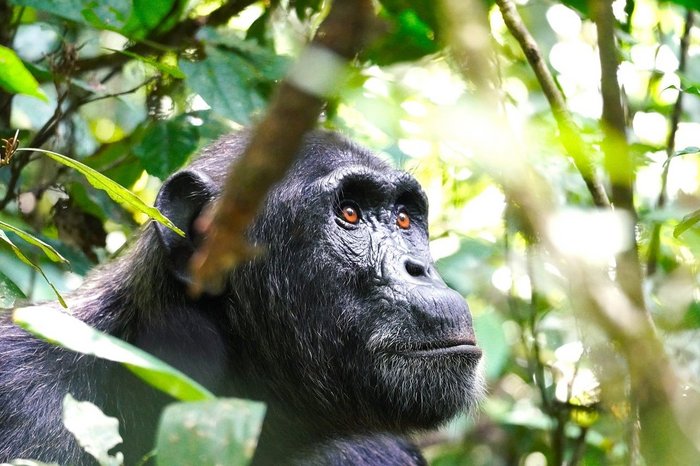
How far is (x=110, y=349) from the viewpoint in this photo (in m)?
1.84

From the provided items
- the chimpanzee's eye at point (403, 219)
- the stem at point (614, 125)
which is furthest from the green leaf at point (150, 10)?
the stem at point (614, 125)

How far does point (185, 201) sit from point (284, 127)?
10.5 feet

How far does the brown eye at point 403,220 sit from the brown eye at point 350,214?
24 cm

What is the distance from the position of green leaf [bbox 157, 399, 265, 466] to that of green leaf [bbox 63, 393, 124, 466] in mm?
372

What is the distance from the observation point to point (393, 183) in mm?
4688

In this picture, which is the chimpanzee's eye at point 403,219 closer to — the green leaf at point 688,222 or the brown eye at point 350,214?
the brown eye at point 350,214

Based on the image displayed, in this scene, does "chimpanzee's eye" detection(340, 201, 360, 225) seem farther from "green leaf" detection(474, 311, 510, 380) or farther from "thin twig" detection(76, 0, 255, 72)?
"thin twig" detection(76, 0, 255, 72)

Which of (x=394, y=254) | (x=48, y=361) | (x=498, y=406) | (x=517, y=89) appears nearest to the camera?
(x=48, y=361)

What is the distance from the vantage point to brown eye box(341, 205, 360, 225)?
4430mm

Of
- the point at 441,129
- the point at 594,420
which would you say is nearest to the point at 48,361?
the point at 441,129

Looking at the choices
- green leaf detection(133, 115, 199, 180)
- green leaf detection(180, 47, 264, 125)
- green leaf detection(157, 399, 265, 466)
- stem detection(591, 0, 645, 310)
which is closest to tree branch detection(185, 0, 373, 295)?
green leaf detection(157, 399, 265, 466)

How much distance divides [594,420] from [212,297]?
2752mm

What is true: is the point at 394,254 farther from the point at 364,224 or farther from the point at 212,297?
the point at 212,297

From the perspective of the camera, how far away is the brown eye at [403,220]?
15.2ft
